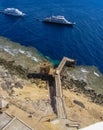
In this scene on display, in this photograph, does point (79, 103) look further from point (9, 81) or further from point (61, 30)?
point (61, 30)

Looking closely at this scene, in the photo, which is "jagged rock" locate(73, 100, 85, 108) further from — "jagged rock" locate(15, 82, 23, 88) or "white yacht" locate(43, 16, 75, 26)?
"white yacht" locate(43, 16, 75, 26)

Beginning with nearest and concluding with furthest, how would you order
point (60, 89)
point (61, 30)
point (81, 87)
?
point (60, 89) < point (81, 87) < point (61, 30)

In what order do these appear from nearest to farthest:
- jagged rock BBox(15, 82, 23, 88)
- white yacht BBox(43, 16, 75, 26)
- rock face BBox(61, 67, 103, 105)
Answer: jagged rock BBox(15, 82, 23, 88) < rock face BBox(61, 67, 103, 105) < white yacht BBox(43, 16, 75, 26)

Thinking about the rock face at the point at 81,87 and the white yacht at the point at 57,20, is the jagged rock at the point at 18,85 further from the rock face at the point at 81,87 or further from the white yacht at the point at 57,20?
the white yacht at the point at 57,20

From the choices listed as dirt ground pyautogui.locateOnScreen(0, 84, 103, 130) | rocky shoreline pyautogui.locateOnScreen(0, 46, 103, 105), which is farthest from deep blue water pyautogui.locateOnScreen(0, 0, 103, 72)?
dirt ground pyautogui.locateOnScreen(0, 84, 103, 130)

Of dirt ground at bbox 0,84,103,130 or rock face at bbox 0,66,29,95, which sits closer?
dirt ground at bbox 0,84,103,130

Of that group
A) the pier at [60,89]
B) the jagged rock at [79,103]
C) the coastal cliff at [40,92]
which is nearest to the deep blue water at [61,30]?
the pier at [60,89]

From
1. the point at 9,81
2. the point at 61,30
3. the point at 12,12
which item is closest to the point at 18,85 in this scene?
the point at 9,81

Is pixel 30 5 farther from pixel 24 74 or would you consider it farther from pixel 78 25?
pixel 24 74
